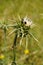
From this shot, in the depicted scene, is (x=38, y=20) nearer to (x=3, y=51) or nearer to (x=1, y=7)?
Answer: (x=1, y=7)

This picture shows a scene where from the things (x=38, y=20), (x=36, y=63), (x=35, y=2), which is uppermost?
(x=35, y=2)

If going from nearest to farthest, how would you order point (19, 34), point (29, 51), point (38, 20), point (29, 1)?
point (19, 34), point (29, 51), point (38, 20), point (29, 1)

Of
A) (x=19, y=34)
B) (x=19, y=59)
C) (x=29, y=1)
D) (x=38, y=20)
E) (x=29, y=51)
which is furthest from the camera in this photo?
(x=29, y=1)

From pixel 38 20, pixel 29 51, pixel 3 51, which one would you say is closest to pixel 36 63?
pixel 29 51

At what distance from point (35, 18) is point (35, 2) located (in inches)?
18.9

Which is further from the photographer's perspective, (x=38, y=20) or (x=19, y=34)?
(x=38, y=20)

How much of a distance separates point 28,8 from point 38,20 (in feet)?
1.16

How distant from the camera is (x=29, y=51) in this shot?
4020 millimetres

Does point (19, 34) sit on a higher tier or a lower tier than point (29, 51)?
higher

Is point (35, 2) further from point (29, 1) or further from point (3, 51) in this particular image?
point (3, 51)

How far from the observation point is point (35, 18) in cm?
473

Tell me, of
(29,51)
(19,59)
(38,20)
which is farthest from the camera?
(38,20)

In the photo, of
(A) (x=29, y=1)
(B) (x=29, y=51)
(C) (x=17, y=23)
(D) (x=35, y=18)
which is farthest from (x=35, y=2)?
(C) (x=17, y=23)

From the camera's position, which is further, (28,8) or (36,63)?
(28,8)
